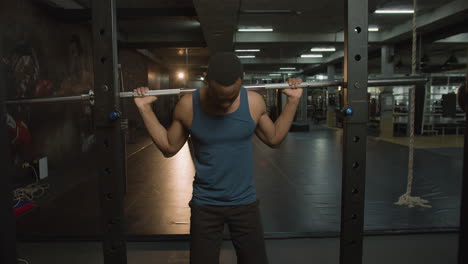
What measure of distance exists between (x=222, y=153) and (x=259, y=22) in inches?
248

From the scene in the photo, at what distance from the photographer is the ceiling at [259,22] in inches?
171

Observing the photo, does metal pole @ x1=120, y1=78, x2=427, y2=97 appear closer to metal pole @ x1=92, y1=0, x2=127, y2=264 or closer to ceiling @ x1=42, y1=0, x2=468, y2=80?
metal pole @ x1=92, y1=0, x2=127, y2=264

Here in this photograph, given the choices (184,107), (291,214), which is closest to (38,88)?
(291,214)

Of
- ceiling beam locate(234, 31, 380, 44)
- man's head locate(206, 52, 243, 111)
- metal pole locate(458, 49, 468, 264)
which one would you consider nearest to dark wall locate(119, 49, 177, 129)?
ceiling beam locate(234, 31, 380, 44)

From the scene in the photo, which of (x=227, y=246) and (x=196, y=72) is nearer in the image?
(x=227, y=246)

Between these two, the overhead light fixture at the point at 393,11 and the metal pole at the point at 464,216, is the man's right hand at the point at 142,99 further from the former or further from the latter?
the overhead light fixture at the point at 393,11

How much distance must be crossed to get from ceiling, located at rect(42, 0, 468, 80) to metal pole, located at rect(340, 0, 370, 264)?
2.52 metres

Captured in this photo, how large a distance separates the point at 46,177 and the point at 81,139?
141 cm

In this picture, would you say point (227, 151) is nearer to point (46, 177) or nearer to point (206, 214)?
point (206, 214)

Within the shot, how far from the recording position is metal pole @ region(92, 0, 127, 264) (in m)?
1.09

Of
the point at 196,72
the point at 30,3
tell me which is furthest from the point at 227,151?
the point at 196,72

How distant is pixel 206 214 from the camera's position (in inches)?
40.8

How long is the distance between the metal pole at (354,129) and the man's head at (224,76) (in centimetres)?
41

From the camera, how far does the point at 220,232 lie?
107cm
